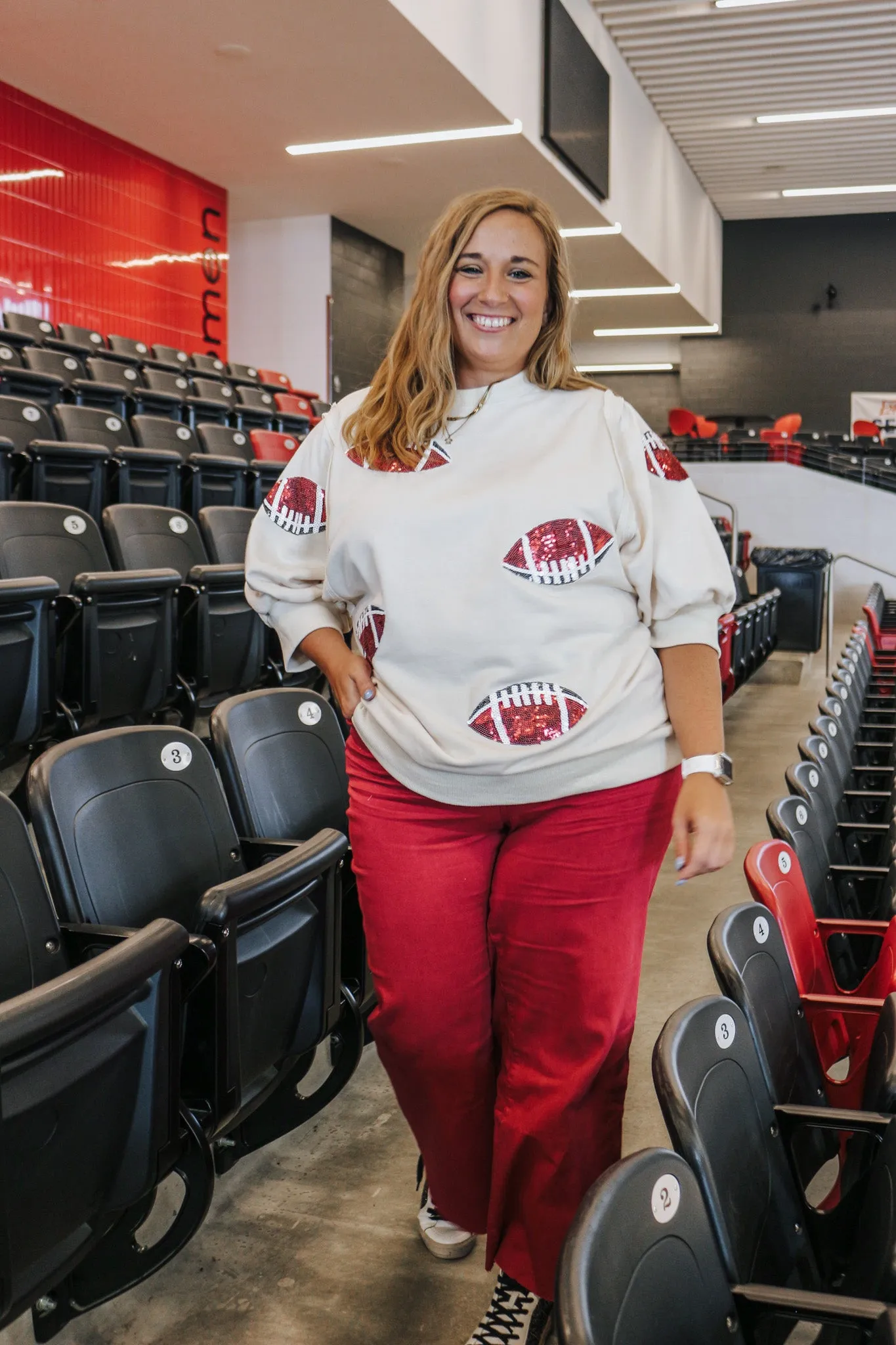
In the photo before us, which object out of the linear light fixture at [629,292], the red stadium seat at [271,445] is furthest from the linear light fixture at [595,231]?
the red stadium seat at [271,445]

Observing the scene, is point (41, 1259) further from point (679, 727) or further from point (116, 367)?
point (116, 367)

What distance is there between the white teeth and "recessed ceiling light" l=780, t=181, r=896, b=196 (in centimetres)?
1614

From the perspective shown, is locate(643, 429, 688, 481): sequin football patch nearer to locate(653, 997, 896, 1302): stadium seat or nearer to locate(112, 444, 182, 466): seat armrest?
locate(653, 997, 896, 1302): stadium seat

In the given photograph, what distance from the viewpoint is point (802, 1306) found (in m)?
1.03

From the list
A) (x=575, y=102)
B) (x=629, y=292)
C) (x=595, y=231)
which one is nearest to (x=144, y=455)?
(x=575, y=102)

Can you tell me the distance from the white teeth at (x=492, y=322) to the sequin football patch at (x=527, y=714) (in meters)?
0.45

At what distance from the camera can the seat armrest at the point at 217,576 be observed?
3.54 m

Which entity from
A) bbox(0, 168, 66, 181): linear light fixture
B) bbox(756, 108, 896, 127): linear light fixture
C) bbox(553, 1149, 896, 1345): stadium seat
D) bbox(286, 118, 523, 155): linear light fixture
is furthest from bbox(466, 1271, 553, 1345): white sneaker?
bbox(756, 108, 896, 127): linear light fixture

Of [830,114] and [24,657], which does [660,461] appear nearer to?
[24,657]

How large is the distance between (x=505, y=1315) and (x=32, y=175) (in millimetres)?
9850

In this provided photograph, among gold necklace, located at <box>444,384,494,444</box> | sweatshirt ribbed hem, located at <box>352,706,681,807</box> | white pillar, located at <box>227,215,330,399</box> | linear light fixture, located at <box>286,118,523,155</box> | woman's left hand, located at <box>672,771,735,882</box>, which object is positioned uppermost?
linear light fixture, located at <box>286,118,523,155</box>

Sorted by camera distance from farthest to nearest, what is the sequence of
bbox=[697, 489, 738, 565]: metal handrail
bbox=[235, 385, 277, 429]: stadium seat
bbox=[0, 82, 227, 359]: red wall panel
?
1. bbox=[697, 489, 738, 565]: metal handrail
2. bbox=[0, 82, 227, 359]: red wall panel
3. bbox=[235, 385, 277, 429]: stadium seat

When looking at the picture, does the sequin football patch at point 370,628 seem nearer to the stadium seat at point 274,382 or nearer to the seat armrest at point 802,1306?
the seat armrest at point 802,1306

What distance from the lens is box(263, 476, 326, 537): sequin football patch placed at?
167 cm
